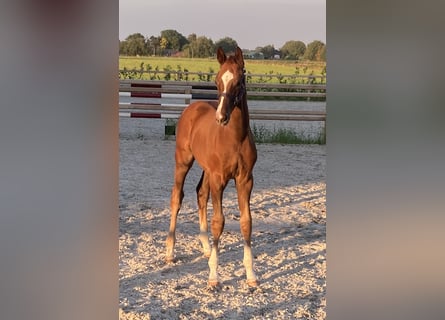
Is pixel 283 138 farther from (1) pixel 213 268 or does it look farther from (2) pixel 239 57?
(2) pixel 239 57

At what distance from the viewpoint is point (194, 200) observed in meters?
6.08

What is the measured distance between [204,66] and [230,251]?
45.7 ft

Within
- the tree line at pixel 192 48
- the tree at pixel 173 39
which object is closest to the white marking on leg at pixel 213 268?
the tree line at pixel 192 48

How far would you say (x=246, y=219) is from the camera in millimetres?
3746

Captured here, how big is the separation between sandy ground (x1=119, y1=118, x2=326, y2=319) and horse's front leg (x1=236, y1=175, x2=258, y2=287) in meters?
0.09

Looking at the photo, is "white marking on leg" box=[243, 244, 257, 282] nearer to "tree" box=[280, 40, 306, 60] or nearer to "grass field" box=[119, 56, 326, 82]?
"tree" box=[280, 40, 306, 60]

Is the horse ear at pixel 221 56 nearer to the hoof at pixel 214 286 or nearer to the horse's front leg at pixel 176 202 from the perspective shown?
the horse's front leg at pixel 176 202

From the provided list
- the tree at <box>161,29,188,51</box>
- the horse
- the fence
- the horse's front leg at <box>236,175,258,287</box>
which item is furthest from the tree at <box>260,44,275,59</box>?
the horse's front leg at <box>236,175,258,287</box>

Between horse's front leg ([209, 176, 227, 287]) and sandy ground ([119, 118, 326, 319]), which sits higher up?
horse's front leg ([209, 176, 227, 287])

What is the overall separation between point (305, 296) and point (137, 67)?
14.4 metres

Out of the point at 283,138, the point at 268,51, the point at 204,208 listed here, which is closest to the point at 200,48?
the point at 268,51

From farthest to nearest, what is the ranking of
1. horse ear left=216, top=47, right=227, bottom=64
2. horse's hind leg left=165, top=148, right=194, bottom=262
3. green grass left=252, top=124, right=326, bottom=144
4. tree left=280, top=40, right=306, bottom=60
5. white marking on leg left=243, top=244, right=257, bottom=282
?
tree left=280, top=40, right=306, bottom=60 < green grass left=252, top=124, right=326, bottom=144 < horse's hind leg left=165, top=148, right=194, bottom=262 < white marking on leg left=243, top=244, right=257, bottom=282 < horse ear left=216, top=47, right=227, bottom=64

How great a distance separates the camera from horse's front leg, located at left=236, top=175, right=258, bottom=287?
3.71 m
